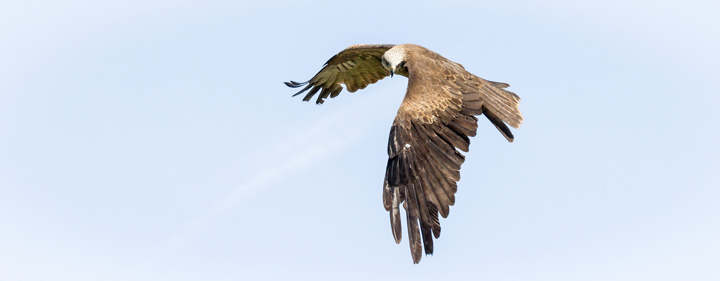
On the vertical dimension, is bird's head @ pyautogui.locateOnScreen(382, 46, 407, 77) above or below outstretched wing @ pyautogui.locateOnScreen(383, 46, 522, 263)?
above

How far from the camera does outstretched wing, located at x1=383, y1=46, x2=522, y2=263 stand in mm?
10688

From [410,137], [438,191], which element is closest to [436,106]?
[410,137]

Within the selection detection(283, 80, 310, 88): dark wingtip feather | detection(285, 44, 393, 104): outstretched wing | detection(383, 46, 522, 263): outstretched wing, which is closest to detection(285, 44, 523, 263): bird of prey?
detection(383, 46, 522, 263): outstretched wing

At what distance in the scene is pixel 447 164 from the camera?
11.1m

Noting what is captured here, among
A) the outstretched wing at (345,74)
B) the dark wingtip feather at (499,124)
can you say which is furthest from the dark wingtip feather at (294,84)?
the dark wingtip feather at (499,124)

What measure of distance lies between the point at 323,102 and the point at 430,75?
3.62 meters

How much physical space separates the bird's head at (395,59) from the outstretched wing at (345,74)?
1192 millimetres

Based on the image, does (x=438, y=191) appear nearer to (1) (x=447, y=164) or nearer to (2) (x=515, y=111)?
(1) (x=447, y=164)

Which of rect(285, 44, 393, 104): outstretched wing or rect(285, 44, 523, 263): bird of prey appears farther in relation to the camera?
rect(285, 44, 393, 104): outstretched wing

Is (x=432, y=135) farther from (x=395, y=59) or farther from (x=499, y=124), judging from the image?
(x=395, y=59)

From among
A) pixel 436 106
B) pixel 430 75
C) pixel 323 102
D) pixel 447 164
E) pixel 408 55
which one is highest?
pixel 323 102

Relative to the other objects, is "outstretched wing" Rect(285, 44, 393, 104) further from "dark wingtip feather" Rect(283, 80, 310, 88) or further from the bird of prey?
the bird of prey

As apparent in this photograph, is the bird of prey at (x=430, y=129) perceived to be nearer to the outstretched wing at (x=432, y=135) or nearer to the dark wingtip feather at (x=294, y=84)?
the outstretched wing at (x=432, y=135)

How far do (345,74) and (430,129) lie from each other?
426cm
